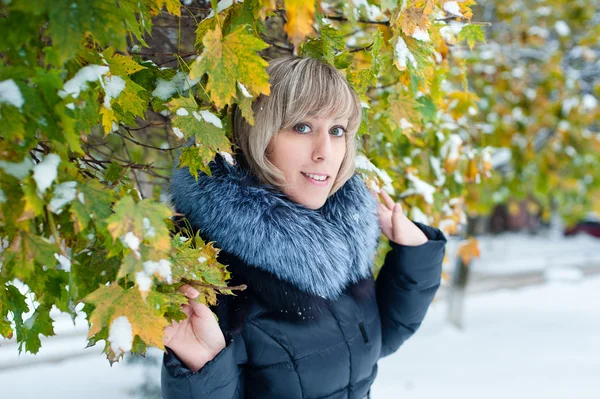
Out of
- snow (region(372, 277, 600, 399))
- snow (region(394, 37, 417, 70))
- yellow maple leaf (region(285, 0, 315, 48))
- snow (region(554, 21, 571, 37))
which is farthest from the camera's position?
snow (region(554, 21, 571, 37))

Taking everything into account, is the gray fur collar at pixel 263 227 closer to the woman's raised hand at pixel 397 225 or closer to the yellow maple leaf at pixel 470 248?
the woman's raised hand at pixel 397 225

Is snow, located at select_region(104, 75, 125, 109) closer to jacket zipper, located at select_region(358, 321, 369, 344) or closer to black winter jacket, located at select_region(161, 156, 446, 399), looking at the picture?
→ black winter jacket, located at select_region(161, 156, 446, 399)

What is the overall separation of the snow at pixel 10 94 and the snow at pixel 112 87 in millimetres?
288

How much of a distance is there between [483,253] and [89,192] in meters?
14.7

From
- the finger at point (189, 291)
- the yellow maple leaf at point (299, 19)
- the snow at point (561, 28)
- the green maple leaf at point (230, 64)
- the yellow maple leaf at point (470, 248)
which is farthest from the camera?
the snow at point (561, 28)

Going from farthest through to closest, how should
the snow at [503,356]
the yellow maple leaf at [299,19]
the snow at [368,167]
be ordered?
the snow at [503,356] → the snow at [368,167] → the yellow maple leaf at [299,19]

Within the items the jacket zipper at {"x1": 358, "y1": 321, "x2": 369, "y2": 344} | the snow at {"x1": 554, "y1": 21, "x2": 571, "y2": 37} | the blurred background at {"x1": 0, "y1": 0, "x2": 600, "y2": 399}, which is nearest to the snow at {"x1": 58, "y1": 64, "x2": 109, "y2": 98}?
the jacket zipper at {"x1": 358, "y1": 321, "x2": 369, "y2": 344}

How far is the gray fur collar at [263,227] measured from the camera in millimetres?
1636

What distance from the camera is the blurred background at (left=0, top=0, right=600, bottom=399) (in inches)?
177

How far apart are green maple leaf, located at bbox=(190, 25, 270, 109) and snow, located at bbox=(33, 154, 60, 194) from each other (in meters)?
0.37

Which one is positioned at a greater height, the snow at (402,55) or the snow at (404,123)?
the snow at (402,55)

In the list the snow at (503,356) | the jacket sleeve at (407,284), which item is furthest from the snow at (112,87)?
the snow at (503,356)

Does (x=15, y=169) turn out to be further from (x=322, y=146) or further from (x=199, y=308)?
(x=322, y=146)

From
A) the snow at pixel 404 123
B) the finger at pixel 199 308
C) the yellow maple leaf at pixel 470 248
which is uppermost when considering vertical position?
the snow at pixel 404 123
